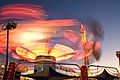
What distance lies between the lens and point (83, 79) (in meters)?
17.8

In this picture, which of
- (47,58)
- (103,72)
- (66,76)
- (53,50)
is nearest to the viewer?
(66,76)

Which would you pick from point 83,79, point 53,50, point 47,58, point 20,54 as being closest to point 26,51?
point 20,54

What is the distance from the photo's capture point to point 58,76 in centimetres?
2139

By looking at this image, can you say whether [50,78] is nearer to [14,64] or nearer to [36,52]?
[14,64]

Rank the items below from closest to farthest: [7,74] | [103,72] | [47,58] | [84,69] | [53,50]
Result: 1. [7,74]
2. [84,69]
3. [103,72]
4. [53,50]
5. [47,58]

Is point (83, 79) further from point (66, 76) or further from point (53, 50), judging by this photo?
point (53, 50)

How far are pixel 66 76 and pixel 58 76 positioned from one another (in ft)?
2.68

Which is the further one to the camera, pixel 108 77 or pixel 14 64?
pixel 108 77

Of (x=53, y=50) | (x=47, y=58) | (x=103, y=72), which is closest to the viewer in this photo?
(x=103, y=72)

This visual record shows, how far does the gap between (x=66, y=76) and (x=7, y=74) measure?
7118 mm

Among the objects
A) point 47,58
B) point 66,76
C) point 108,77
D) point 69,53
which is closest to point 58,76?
point 66,76

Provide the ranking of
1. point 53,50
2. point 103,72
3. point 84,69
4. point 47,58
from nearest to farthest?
point 84,69 < point 103,72 < point 53,50 < point 47,58

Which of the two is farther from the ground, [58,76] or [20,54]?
[20,54]

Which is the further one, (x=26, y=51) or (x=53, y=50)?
(x=53, y=50)
